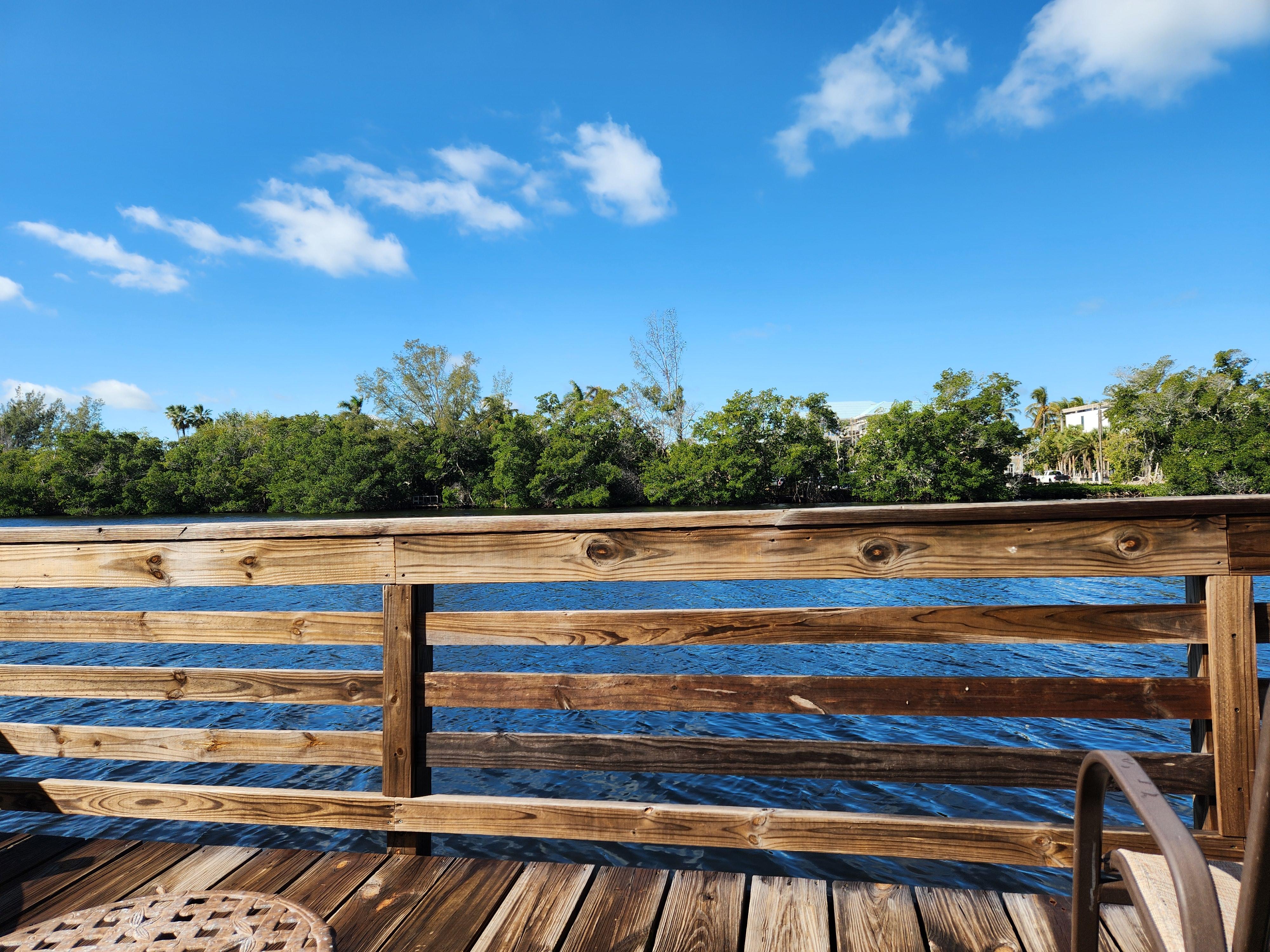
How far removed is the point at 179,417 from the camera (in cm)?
6981

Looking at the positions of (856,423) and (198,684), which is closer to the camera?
(198,684)

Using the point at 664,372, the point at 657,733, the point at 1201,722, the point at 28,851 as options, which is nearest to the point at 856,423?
the point at 664,372

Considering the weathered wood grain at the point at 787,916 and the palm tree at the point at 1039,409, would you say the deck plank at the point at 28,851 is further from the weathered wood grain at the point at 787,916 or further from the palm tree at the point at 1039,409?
the palm tree at the point at 1039,409

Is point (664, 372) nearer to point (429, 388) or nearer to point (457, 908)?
point (429, 388)

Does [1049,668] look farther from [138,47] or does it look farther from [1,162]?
[1,162]

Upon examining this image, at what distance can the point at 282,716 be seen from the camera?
7.10 metres

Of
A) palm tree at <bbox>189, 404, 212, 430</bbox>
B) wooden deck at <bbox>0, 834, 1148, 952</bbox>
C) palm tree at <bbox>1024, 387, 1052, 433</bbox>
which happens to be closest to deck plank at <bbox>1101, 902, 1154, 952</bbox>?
wooden deck at <bbox>0, 834, 1148, 952</bbox>

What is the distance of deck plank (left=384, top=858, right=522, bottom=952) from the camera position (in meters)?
1.40

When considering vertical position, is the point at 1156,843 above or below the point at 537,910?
above

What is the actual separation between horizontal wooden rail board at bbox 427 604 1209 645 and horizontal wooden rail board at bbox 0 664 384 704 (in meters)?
0.28

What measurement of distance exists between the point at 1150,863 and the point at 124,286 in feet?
226

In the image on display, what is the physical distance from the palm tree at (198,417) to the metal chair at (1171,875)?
271ft

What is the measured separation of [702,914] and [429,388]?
46692 mm

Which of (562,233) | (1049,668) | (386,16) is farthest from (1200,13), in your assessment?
(562,233)
